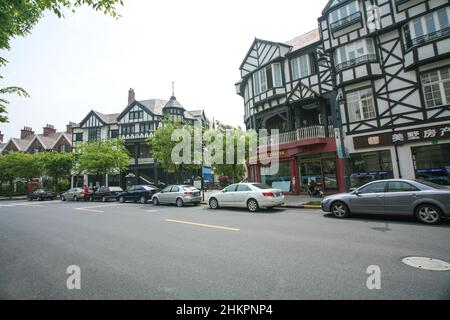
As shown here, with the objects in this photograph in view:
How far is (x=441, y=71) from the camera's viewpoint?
12453mm

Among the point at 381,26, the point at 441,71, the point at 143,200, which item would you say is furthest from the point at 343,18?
the point at 143,200

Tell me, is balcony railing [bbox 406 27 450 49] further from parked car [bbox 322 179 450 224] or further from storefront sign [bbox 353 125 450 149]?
parked car [bbox 322 179 450 224]

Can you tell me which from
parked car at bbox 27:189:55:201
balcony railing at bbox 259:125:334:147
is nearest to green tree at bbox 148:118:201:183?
balcony railing at bbox 259:125:334:147

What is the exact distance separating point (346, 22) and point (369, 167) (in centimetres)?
1013

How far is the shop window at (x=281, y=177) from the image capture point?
58.3 ft

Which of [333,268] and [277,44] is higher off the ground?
[277,44]

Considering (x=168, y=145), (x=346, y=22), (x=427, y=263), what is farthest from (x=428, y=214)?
(x=168, y=145)

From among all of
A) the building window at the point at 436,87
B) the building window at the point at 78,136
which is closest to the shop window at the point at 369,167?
the building window at the point at 436,87

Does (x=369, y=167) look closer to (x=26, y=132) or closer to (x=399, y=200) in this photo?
(x=399, y=200)

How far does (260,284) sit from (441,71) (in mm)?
16429

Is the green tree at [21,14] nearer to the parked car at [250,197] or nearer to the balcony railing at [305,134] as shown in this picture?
the parked car at [250,197]

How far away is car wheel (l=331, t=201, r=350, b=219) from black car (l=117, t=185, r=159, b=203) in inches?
549
